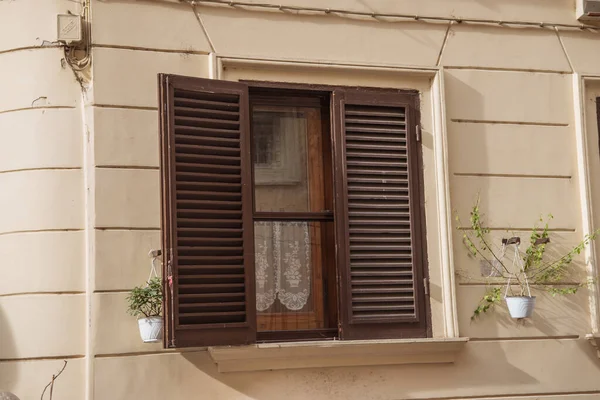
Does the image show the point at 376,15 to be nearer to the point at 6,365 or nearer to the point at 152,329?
the point at 152,329

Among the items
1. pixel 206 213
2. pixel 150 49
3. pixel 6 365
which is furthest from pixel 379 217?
pixel 6 365

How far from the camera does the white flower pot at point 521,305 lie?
263 inches

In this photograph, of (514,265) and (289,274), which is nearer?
(289,274)

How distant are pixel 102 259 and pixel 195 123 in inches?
39.4

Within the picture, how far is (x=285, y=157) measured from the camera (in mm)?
6855

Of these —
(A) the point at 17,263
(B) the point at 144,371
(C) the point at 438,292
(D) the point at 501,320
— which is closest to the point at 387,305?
(C) the point at 438,292

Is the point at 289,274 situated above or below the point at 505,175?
below

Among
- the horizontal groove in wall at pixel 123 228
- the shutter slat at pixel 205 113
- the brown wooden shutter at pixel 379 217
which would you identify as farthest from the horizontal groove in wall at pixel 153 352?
the shutter slat at pixel 205 113

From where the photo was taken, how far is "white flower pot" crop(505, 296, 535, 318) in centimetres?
667

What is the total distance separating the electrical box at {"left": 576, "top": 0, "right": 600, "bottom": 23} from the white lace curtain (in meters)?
2.53

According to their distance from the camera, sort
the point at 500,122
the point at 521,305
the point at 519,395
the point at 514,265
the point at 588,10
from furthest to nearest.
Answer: the point at 588,10 → the point at 500,122 → the point at 514,265 → the point at 519,395 → the point at 521,305

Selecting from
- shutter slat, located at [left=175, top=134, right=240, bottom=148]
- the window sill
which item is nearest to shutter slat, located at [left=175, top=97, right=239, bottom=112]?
shutter slat, located at [left=175, top=134, right=240, bottom=148]

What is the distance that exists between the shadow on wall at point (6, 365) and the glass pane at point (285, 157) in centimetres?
176

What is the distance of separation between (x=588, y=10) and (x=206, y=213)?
125 inches
